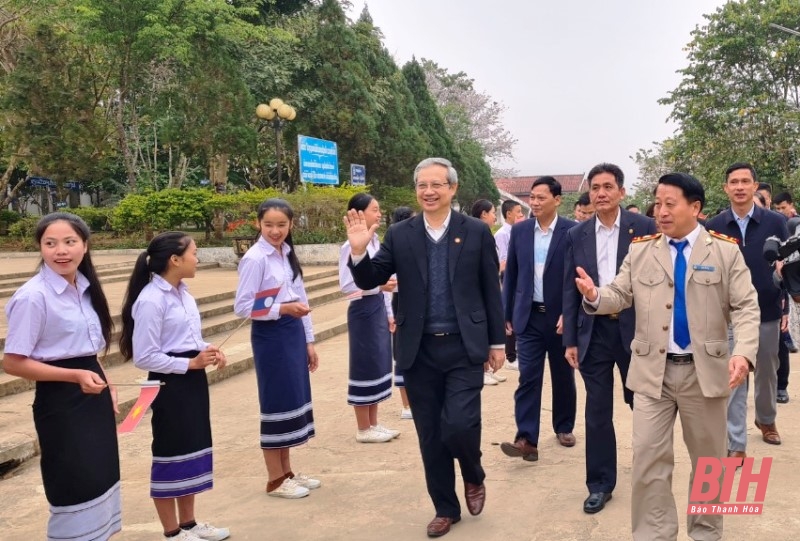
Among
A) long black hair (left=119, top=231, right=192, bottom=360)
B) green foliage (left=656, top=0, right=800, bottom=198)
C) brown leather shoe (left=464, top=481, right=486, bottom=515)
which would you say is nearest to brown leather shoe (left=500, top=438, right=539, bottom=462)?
brown leather shoe (left=464, top=481, right=486, bottom=515)

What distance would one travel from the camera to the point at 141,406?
298 cm

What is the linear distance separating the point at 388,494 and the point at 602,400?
136 centimetres

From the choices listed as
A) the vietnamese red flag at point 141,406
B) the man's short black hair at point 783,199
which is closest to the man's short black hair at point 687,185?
the vietnamese red flag at point 141,406

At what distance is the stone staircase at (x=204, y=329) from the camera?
5.14 metres

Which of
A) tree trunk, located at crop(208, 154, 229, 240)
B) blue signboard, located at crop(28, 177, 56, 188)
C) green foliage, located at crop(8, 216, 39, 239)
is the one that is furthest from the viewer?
blue signboard, located at crop(28, 177, 56, 188)

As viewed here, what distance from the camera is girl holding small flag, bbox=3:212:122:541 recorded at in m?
2.70

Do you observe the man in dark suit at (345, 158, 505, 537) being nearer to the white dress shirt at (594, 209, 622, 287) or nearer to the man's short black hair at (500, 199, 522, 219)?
the white dress shirt at (594, 209, 622, 287)

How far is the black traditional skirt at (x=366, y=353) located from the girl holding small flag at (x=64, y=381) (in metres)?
2.45

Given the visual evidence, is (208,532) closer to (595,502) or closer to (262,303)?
(262,303)

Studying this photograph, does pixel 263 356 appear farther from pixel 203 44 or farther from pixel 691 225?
pixel 203 44

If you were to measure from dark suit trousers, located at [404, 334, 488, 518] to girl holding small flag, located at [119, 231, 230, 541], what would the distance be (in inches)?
40.4

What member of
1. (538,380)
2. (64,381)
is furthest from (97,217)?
(64,381)

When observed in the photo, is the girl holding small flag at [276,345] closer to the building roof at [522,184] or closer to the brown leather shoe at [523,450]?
the brown leather shoe at [523,450]

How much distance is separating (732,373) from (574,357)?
118cm
